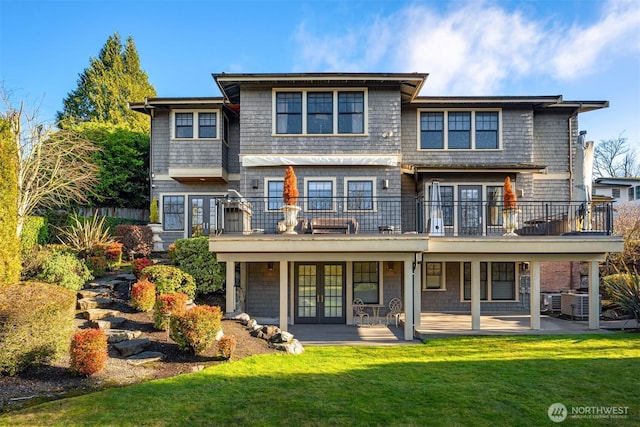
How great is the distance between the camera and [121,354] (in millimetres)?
7387

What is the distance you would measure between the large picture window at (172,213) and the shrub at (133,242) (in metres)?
1.16

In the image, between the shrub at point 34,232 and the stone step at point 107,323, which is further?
the shrub at point 34,232

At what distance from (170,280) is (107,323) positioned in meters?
2.30

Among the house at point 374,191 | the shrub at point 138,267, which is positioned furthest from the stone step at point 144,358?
the shrub at point 138,267

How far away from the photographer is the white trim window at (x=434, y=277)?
14.7 meters

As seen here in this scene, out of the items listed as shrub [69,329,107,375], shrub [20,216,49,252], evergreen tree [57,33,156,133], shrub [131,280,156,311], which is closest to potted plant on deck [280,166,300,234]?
shrub [131,280,156,311]

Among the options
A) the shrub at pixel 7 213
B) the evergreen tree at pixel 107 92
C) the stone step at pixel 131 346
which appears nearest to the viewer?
the stone step at pixel 131 346

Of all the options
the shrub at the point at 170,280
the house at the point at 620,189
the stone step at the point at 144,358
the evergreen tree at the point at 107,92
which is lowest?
the stone step at the point at 144,358

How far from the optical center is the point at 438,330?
11.4 metres

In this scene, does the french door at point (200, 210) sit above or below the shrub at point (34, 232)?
above

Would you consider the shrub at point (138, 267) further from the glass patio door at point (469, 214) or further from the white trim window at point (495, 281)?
the white trim window at point (495, 281)

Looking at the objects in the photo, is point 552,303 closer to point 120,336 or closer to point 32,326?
point 120,336

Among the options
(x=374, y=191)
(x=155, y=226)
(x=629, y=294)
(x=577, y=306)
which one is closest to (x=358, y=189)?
(x=374, y=191)

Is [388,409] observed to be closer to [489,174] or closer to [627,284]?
[627,284]
